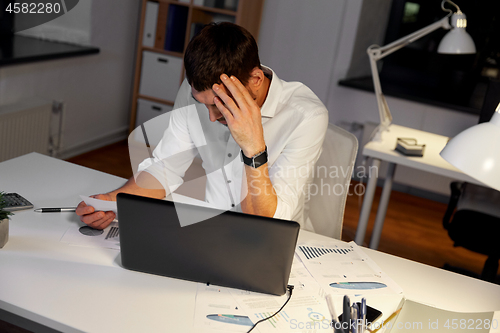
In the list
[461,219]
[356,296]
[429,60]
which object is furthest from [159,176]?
[429,60]

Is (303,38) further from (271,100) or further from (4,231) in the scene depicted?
(4,231)

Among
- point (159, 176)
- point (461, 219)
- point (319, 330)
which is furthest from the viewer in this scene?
point (461, 219)

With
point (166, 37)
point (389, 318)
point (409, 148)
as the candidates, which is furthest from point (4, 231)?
point (166, 37)

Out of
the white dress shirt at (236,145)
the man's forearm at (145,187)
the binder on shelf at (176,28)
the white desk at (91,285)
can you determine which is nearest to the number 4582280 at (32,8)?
the binder on shelf at (176,28)

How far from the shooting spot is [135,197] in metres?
0.99

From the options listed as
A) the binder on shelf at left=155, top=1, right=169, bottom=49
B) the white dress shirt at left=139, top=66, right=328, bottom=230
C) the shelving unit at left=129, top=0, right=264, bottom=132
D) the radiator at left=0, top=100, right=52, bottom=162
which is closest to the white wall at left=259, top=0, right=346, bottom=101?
the shelving unit at left=129, top=0, right=264, bottom=132

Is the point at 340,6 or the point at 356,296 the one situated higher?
the point at 340,6

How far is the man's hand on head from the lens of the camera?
1.21m

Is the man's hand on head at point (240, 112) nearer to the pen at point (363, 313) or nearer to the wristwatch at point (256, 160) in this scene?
the wristwatch at point (256, 160)

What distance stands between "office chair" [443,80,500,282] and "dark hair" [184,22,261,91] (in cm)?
138

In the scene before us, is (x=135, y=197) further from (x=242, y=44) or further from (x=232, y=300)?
(x=242, y=44)

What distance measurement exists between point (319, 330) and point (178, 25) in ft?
10.4

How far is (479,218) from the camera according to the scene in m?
2.17

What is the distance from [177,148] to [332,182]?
533mm
